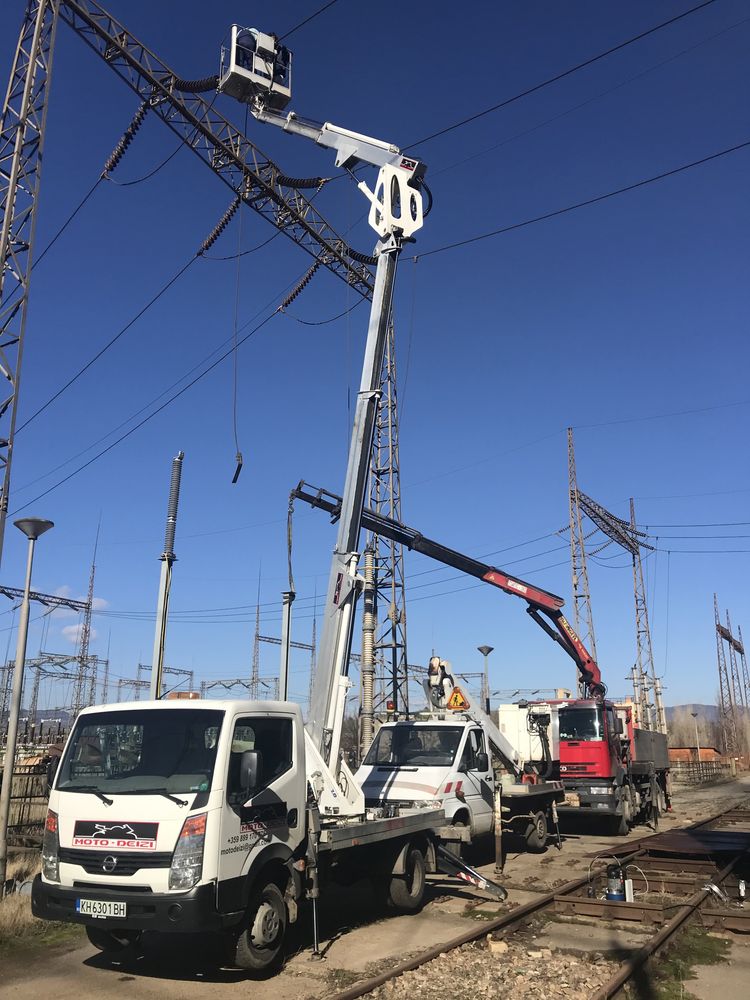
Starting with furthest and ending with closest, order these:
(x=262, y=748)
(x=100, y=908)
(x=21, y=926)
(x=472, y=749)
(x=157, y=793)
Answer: (x=472, y=749) < (x=21, y=926) < (x=262, y=748) < (x=157, y=793) < (x=100, y=908)

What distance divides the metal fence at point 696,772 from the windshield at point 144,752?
4079cm

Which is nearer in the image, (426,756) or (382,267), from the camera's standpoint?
(382,267)

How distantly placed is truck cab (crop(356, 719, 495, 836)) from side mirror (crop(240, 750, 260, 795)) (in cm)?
503

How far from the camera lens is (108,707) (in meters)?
7.62

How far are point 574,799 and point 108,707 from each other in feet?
45.2

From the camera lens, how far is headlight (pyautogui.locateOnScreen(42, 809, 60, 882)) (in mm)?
6832

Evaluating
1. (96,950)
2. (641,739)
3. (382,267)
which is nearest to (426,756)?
(96,950)

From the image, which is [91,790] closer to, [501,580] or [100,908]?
[100,908]

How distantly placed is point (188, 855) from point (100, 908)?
0.85m

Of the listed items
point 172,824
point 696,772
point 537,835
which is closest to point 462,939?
point 172,824

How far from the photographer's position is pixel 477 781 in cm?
1273

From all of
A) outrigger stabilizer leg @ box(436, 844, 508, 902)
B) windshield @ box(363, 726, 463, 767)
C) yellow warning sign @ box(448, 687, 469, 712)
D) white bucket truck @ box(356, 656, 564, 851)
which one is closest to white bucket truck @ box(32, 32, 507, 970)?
outrigger stabilizer leg @ box(436, 844, 508, 902)

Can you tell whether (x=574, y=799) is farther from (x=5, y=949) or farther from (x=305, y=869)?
(x=5, y=949)

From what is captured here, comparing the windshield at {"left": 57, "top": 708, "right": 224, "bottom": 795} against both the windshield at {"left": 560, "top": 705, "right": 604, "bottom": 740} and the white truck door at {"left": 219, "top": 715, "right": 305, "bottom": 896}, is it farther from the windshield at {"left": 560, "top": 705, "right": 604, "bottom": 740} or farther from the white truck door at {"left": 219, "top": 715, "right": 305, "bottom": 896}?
the windshield at {"left": 560, "top": 705, "right": 604, "bottom": 740}
